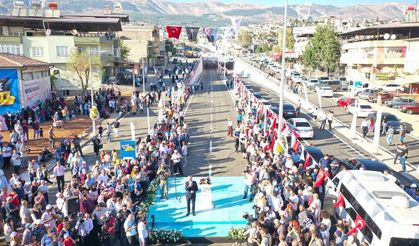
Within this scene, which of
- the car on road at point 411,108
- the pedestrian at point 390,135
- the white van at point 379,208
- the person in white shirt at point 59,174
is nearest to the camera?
the white van at point 379,208

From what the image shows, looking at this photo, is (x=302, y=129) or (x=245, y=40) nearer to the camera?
(x=302, y=129)

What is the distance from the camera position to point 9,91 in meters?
31.2

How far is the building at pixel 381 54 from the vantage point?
5700cm

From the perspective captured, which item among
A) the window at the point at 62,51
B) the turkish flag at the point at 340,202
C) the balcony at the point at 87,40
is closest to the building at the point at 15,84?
the window at the point at 62,51

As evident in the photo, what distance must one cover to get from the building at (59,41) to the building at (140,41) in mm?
29323

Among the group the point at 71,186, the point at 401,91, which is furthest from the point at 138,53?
the point at 71,186

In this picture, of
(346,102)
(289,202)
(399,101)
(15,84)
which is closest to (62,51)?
(15,84)

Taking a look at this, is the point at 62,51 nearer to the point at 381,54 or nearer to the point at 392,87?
the point at 392,87

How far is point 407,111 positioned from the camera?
37.6 m

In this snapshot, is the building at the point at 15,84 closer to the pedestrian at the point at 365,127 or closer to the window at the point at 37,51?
the window at the point at 37,51

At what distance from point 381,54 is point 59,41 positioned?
46.1 metres

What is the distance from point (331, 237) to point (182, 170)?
9852 mm

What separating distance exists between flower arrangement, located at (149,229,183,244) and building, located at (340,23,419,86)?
49.8 m

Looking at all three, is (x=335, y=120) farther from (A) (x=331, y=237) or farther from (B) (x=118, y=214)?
(B) (x=118, y=214)
